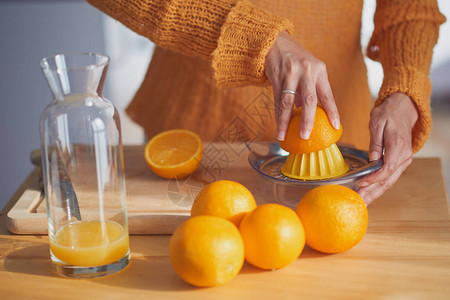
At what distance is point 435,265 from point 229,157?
617 millimetres

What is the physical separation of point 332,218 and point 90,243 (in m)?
0.36

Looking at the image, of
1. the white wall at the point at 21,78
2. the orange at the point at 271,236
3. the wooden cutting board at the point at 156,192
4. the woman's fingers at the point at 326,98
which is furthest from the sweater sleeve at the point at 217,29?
the white wall at the point at 21,78

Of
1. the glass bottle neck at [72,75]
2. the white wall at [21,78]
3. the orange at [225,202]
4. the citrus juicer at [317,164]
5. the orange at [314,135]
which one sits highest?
the glass bottle neck at [72,75]

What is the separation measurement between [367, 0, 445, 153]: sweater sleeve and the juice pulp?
2.21ft

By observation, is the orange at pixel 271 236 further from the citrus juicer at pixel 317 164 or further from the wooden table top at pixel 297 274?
the citrus juicer at pixel 317 164

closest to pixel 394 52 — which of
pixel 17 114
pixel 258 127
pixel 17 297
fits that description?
pixel 258 127

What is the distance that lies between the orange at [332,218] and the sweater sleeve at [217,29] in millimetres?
316

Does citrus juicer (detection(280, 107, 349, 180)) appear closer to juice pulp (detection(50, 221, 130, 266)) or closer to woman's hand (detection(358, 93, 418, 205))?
woman's hand (detection(358, 93, 418, 205))

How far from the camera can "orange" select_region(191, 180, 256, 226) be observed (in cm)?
77

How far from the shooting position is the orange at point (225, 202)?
2.53ft

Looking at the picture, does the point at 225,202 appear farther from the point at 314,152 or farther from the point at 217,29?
the point at 217,29

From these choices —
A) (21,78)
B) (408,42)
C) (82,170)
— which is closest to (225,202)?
(82,170)

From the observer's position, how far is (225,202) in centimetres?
Result: 77

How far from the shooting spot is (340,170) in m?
0.99
